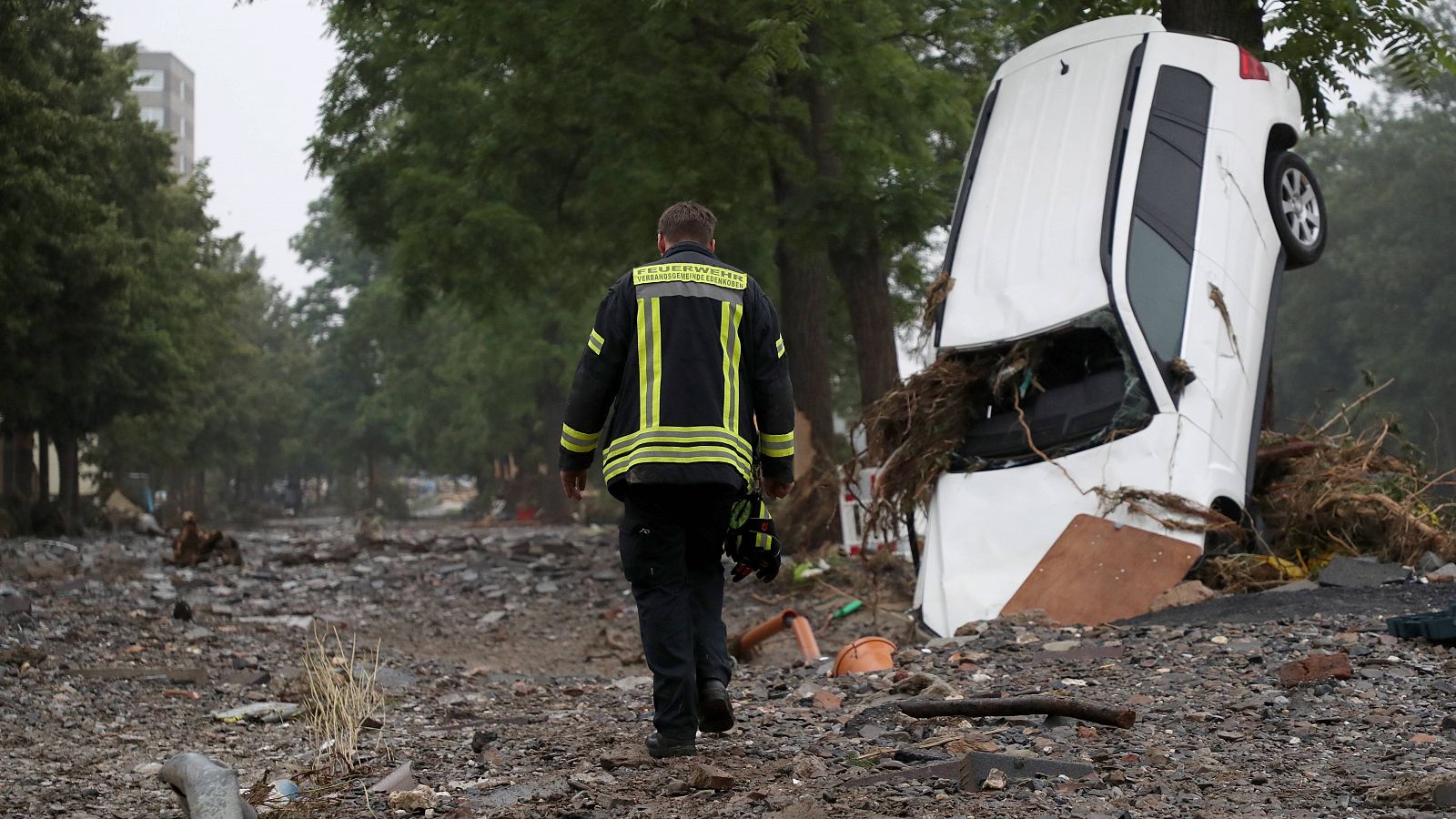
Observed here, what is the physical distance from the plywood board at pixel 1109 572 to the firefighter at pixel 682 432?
3194 mm

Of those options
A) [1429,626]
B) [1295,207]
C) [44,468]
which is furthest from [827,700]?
[44,468]

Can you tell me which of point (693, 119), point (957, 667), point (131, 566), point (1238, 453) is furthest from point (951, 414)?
point (131, 566)

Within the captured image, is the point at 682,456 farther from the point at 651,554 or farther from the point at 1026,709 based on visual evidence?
the point at 1026,709

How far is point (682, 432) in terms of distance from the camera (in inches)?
212

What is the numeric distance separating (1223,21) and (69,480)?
3196cm

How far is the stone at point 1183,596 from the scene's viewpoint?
27.6 feet

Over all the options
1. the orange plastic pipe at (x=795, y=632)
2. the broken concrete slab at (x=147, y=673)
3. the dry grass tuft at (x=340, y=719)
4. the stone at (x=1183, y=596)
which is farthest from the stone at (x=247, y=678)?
the stone at (x=1183, y=596)

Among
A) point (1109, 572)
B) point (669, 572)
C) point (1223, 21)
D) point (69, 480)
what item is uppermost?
point (1223, 21)

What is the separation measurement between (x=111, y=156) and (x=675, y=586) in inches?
1027

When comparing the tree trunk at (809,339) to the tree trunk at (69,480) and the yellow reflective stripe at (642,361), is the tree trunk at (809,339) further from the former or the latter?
the tree trunk at (69,480)

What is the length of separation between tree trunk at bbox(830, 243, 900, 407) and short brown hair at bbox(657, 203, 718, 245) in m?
11.3

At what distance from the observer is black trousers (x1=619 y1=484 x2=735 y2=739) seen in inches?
218

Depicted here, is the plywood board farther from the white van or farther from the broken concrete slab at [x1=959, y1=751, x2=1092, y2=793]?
the broken concrete slab at [x1=959, y1=751, x2=1092, y2=793]

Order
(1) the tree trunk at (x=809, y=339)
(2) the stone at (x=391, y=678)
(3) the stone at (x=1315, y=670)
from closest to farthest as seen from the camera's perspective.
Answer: (3) the stone at (x=1315, y=670) < (2) the stone at (x=391, y=678) < (1) the tree trunk at (x=809, y=339)
